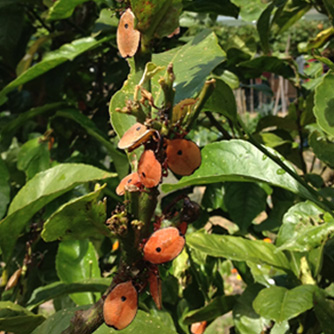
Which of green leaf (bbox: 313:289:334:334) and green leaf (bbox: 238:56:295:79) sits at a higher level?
green leaf (bbox: 238:56:295:79)

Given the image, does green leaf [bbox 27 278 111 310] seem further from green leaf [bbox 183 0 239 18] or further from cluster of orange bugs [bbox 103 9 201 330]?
green leaf [bbox 183 0 239 18]

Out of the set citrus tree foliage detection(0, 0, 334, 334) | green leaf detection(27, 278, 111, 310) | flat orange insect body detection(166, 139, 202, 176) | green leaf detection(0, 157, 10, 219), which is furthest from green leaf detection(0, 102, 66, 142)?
flat orange insect body detection(166, 139, 202, 176)

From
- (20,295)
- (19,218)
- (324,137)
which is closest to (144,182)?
(19,218)

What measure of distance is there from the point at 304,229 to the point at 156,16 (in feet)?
1.13

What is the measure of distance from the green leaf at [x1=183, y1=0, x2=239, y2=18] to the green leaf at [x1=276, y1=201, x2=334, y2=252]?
42cm

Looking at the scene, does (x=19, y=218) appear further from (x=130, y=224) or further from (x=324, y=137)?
(x=324, y=137)

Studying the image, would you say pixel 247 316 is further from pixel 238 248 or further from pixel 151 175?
pixel 151 175

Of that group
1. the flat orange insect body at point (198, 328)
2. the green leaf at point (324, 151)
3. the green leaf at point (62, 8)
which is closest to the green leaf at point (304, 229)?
the green leaf at point (324, 151)

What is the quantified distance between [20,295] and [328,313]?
53 centimetres

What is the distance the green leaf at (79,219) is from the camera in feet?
1.35

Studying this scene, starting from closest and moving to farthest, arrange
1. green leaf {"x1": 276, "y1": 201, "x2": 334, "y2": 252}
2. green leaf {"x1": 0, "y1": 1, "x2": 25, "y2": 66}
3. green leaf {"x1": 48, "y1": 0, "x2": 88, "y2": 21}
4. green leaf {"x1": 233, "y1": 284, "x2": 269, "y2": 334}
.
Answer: green leaf {"x1": 276, "y1": 201, "x2": 334, "y2": 252}, green leaf {"x1": 233, "y1": 284, "x2": 269, "y2": 334}, green leaf {"x1": 48, "y1": 0, "x2": 88, "y2": 21}, green leaf {"x1": 0, "y1": 1, "x2": 25, "y2": 66}

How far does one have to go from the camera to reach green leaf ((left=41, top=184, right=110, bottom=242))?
411 mm

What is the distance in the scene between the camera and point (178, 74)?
1.68 feet

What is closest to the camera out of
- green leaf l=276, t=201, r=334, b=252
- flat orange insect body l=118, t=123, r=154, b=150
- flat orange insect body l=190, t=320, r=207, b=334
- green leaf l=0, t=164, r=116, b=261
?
flat orange insect body l=118, t=123, r=154, b=150
